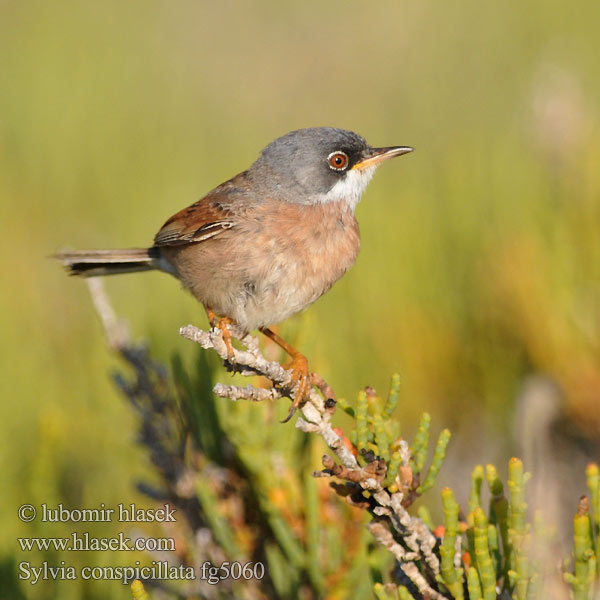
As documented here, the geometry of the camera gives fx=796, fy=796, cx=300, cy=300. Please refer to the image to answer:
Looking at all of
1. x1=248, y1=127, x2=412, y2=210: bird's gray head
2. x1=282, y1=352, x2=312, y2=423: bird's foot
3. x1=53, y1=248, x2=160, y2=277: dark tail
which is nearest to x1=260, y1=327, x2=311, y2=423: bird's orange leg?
x1=282, y1=352, x2=312, y2=423: bird's foot

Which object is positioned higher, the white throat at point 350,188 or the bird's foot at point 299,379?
the white throat at point 350,188

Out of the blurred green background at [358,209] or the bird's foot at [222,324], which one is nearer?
the bird's foot at [222,324]

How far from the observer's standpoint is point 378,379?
3.58 m

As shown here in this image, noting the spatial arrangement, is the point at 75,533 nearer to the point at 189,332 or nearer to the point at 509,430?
the point at 189,332

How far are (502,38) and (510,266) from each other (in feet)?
15.7

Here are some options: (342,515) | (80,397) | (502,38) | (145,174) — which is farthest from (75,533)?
(502,38)

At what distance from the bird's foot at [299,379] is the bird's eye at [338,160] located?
1052 millimetres

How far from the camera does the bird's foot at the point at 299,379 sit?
241 cm

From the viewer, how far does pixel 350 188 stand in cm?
378

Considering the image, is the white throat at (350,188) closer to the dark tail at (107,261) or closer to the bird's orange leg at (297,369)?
the bird's orange leg at (297,369)

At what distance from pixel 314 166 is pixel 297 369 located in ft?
3.81

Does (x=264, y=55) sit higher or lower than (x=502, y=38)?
higher

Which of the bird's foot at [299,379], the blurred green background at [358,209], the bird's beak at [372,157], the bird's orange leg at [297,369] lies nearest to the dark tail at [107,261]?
the blurred green background at [358,209]

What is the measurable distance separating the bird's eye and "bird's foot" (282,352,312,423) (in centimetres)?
105
